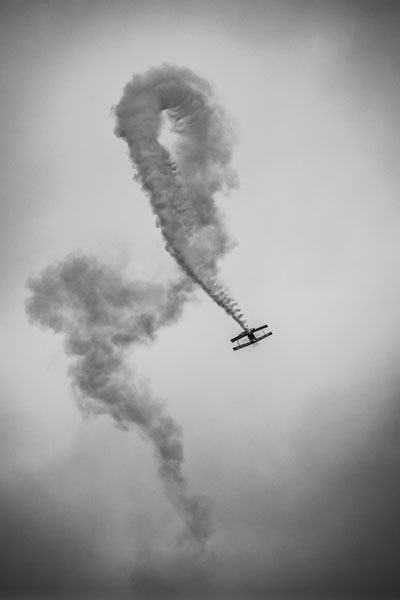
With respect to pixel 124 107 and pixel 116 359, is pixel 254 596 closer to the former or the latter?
pixel 116 359

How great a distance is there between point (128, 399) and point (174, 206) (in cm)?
3308

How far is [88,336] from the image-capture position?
70000mm

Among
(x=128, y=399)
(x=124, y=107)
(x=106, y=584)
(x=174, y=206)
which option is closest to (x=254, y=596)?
(x=106, y=584)

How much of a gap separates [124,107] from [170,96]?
4391 millimetres

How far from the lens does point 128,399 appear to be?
69.9 m

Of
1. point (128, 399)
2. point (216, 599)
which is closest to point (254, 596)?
point (216, 599)

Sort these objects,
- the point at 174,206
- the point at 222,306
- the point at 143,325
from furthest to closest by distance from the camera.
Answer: the point at 143,325 < the point at 222,306 < the point at 174,206

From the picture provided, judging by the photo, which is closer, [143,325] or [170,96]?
[170,96]

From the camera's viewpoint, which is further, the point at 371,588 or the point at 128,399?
the point at 371,588

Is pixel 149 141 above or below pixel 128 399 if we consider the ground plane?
above

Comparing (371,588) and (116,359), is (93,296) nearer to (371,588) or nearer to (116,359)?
(116,359)

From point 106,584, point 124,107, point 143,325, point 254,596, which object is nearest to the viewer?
point 124,107

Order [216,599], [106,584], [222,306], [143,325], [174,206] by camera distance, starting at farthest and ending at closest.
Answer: [106,584], [216,599], [143,325], [222,306], [174,206]

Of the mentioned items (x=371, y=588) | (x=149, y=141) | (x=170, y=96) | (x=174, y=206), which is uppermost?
(x=170, y=96)
